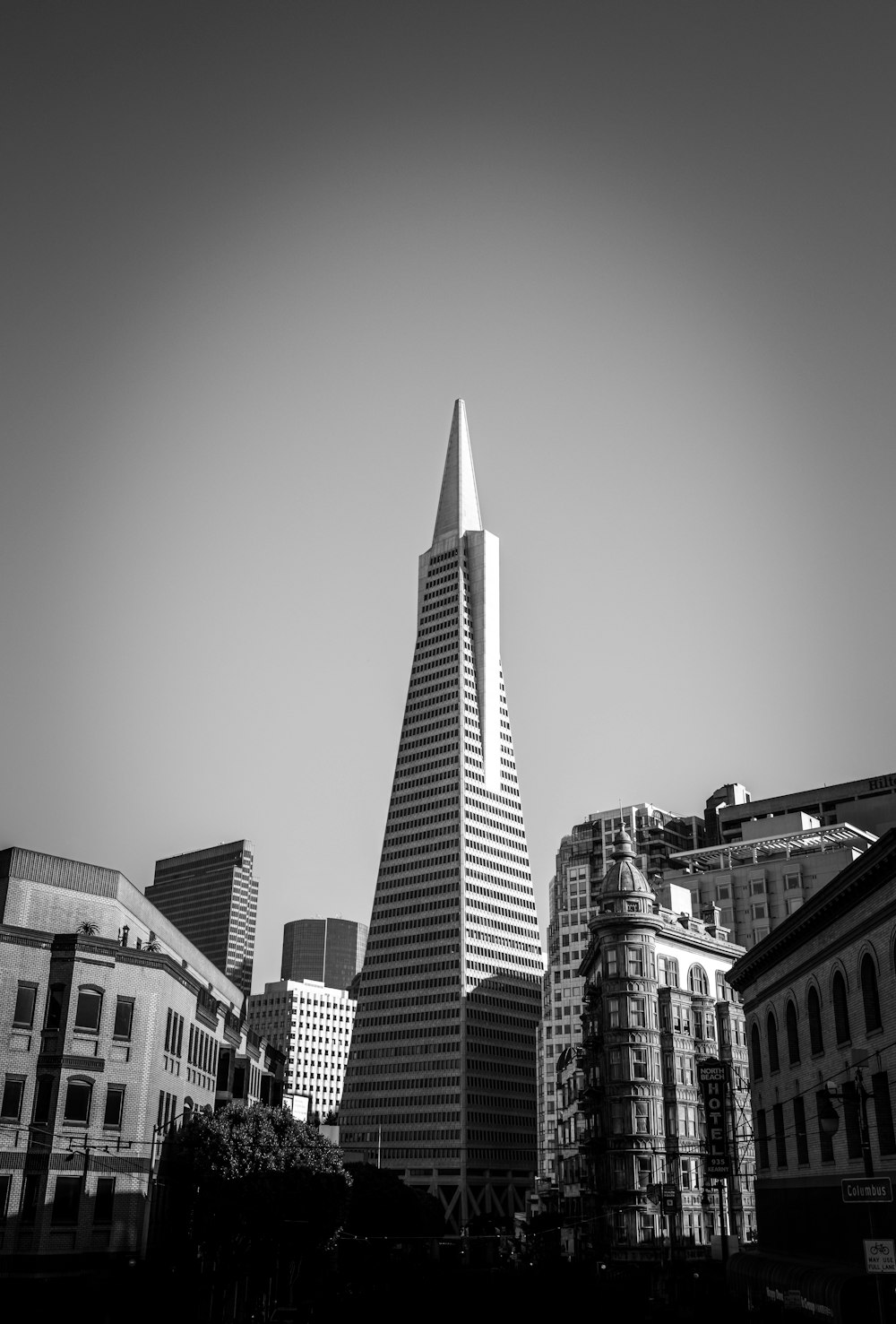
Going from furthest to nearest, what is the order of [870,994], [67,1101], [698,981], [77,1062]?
[698,981] → [77,1062] → [67,1101] → [870,994]

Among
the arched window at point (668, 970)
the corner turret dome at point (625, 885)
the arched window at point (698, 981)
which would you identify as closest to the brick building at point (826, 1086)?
the arched window at point (668, 970)

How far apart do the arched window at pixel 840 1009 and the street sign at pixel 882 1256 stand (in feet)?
65.6

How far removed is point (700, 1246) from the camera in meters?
106

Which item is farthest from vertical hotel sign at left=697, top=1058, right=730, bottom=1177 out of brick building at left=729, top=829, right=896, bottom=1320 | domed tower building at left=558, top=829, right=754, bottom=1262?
domed tower building at left=558, top=829, right=754, bottom=1262

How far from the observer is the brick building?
1896 inches

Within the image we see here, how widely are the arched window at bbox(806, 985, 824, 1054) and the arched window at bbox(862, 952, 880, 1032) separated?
266 inches

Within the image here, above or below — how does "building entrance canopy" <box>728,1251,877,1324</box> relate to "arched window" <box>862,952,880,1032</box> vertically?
below

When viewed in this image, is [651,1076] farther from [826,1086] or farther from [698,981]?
[826,1086]

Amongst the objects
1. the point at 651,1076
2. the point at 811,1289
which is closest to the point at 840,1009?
the point at 811,1289

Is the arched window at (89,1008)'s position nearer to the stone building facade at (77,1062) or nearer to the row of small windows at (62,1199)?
the stone building facade at (77,1062)

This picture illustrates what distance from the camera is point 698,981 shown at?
397 feet

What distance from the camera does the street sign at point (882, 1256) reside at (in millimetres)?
33938

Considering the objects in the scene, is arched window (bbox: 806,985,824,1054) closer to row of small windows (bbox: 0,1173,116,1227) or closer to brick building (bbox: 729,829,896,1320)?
brick building (bbox: 729,829,896,1320)

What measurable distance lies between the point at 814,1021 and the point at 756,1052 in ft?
40.0
